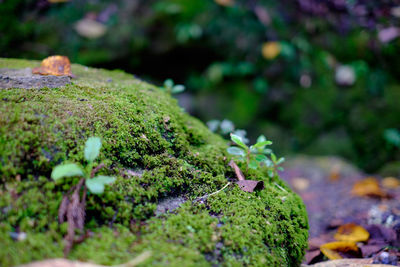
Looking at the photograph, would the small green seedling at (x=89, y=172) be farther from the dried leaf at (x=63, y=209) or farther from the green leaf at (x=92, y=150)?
the dried leaf at (x=63, y=209)

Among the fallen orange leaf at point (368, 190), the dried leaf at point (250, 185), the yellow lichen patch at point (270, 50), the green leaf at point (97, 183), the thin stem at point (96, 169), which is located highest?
the yellow lichen patch at point (270, 50)

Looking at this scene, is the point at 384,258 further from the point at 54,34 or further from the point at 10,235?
→ the point at 54,34

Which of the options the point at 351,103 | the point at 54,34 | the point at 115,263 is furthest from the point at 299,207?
the point at 54,34

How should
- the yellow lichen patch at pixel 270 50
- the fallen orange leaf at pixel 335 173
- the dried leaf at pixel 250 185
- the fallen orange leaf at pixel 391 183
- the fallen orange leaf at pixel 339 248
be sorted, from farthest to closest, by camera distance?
the yellow lichen patch at pixel 270 50 < the fallen orange leaf at pixel 335 173 < the fallen orange leaf at pixel 391 183 < the fallen orange leaf at pixel 339 248 < the dried leaf at pixel 250 185

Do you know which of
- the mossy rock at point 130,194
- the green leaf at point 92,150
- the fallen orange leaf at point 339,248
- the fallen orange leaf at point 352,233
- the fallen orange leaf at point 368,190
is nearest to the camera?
the mossy rock at point 130,194

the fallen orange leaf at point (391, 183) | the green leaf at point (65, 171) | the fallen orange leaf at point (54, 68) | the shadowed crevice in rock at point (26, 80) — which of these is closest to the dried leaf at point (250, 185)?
the green leaf at point (65, 171)

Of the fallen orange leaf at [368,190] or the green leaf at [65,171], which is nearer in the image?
the green leaf at [65,171]

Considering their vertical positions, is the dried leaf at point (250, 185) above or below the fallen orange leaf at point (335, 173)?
above
